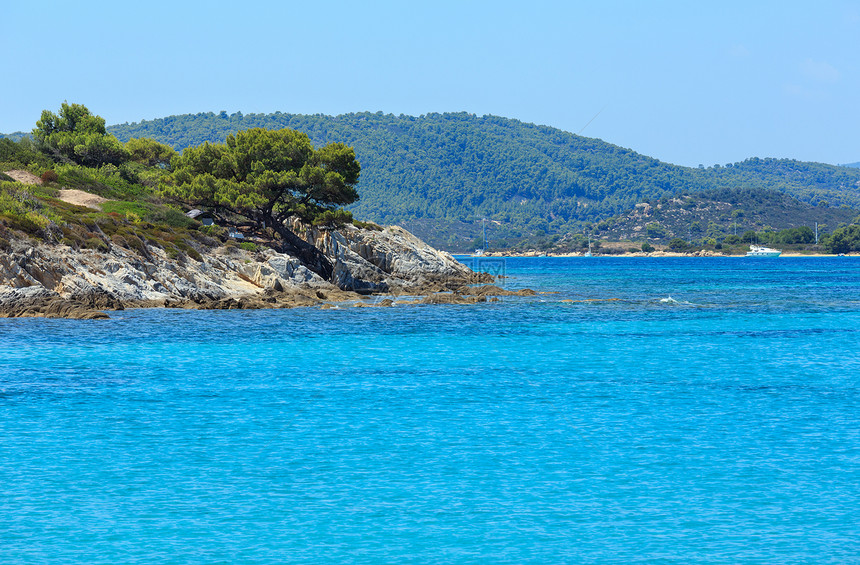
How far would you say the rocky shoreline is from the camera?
140 ft

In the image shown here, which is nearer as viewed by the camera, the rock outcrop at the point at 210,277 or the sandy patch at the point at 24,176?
the rock outcrop at the point at 210,277

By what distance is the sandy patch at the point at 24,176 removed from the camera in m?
65.8

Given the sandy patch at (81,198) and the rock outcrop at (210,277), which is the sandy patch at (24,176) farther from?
the rock outcrop at (210,277)

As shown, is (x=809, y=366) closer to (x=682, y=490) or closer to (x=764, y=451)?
(x=764, y=451)

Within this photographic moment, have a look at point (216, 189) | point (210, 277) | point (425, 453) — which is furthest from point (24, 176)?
point (425, 453)

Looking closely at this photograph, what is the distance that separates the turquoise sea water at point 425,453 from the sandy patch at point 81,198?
33597mm

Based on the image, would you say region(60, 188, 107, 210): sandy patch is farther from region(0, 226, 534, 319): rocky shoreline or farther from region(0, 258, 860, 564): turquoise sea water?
region(0, 258, 860, 564): turquoise sea water

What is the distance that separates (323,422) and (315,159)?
171ft

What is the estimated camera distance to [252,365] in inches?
1050

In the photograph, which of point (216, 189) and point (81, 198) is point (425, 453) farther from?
point (81, 198)

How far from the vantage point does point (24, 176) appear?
6712cm

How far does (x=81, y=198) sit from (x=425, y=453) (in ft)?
190

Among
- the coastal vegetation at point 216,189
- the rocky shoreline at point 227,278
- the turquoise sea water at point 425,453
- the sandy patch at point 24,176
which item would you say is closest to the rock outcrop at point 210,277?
the rocky shoreline at point 227,278

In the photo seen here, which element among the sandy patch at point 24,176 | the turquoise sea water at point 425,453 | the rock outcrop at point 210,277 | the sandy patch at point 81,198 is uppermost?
the sandy patch at point 24,176
